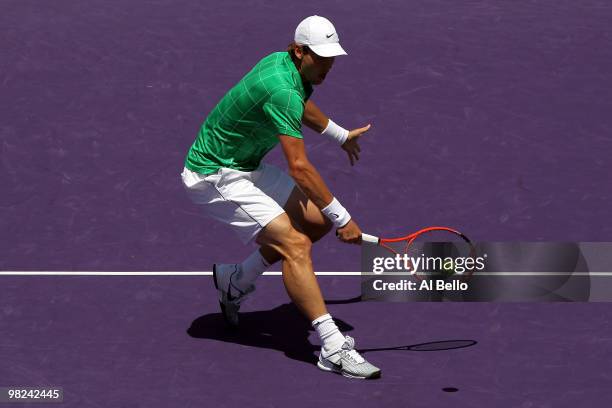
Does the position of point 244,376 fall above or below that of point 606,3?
below

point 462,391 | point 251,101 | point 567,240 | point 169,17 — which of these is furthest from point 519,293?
point 169,17

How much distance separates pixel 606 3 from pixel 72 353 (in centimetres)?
649

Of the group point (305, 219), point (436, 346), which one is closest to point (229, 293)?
point (305, 219)

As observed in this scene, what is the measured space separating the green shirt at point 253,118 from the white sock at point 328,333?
3.53 ft

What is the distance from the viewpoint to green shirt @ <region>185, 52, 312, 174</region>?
8.39 metres

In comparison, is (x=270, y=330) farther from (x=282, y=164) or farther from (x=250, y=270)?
(x=282, y=164)

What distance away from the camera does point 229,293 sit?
9.10 meters

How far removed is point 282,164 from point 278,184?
6.41 feet

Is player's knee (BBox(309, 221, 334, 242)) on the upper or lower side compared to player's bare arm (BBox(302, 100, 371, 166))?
lower

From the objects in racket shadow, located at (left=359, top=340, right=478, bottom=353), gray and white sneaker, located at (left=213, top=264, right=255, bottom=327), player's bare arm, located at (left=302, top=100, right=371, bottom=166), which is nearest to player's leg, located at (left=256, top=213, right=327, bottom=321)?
racket shadow, located at (left=359, top=340, right=478, bottom=353)

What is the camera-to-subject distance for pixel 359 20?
12.6 metres

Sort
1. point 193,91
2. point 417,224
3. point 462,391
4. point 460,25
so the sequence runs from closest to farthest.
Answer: point 462,391 < point 417,224 < point 193,91 < point 460,25

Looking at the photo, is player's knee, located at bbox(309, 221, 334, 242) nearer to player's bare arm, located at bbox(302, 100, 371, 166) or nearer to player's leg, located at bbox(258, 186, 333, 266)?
player's leg, located at bbox(258, 186, 333, 266)

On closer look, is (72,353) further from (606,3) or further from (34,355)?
(606,3)
